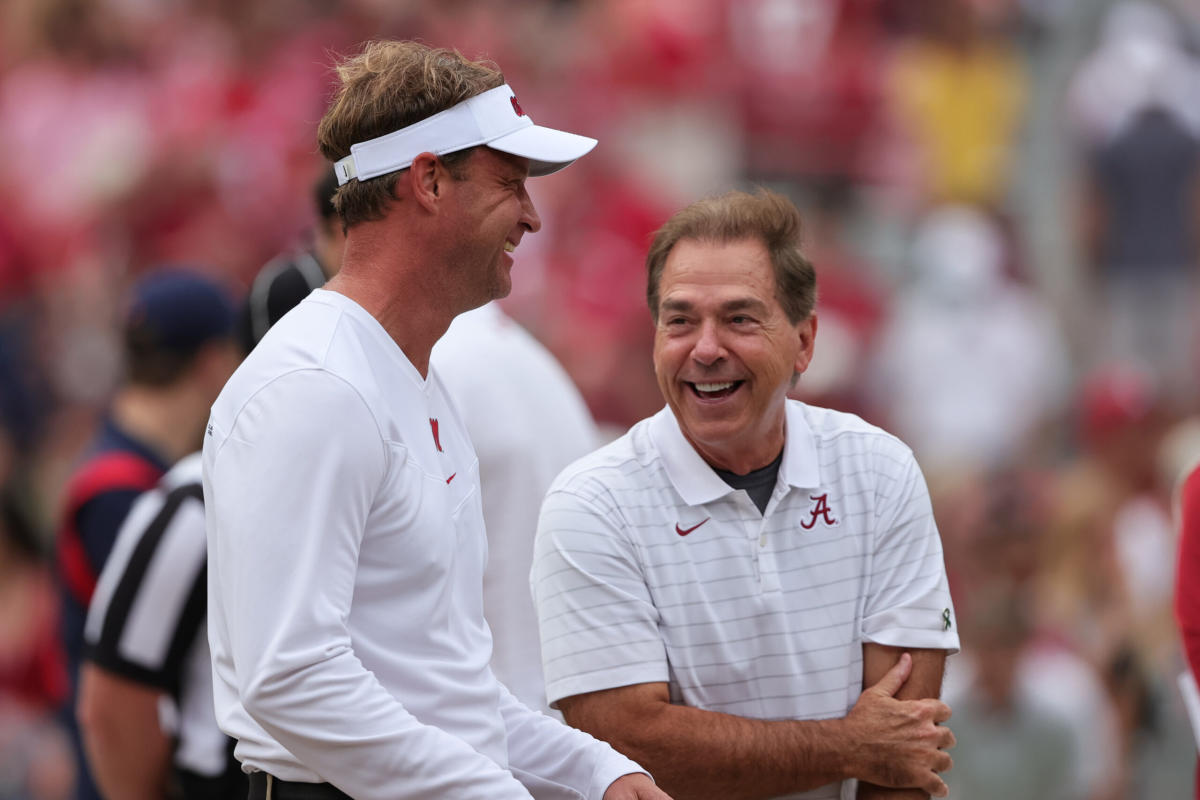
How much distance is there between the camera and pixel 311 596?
243 cm

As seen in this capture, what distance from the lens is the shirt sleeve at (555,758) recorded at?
9.66 ft

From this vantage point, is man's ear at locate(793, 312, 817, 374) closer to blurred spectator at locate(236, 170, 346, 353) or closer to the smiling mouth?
the smiling mouth

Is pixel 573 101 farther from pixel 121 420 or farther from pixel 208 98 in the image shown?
pixel 121 420

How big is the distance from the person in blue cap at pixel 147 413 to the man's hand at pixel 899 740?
7.66 ft

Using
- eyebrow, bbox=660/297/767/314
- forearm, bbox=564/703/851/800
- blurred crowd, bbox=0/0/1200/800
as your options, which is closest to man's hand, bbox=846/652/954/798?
forearm, bbox=564/703/851/800

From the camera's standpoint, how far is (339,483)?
8.14ft

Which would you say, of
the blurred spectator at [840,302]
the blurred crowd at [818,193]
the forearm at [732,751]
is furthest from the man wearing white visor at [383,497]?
the blurred spectator at [840,302]

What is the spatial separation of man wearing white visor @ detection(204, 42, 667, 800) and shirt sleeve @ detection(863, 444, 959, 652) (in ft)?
2.16

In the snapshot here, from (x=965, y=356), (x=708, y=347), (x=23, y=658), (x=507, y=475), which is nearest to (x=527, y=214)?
(x=708, y=347)

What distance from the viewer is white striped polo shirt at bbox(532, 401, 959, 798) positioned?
326cm

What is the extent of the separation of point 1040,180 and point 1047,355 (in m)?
1.51

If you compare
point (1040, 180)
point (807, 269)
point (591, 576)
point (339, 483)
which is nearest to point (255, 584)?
point (339, 483)

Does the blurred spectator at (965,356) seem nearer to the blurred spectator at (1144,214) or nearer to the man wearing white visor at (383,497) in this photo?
the blurred spectator at (1144,214)

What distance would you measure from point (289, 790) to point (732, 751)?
895 millimetres
